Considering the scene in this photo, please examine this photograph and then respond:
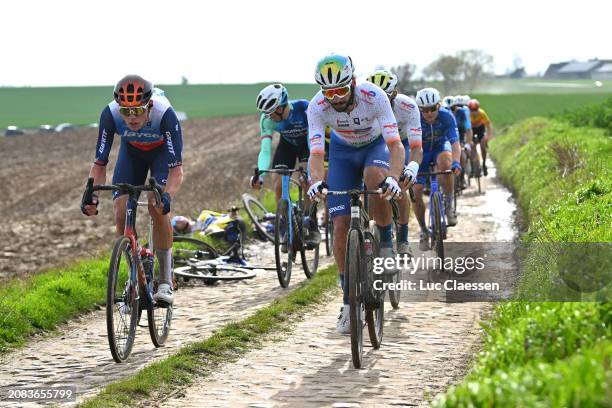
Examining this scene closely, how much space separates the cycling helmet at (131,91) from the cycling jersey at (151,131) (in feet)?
1.17

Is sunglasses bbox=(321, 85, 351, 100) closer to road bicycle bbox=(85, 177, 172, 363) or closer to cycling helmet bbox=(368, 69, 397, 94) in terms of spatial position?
road bicycle bbox=(85, 177, 172, 363)

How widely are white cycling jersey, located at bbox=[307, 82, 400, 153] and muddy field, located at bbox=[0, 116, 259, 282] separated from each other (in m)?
7.26

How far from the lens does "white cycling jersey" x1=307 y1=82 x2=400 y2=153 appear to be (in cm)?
891

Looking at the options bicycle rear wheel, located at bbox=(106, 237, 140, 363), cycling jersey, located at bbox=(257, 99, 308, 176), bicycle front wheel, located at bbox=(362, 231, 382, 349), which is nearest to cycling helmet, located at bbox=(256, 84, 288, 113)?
cycling jersey, located at bbox=(257, 99, 308, 176)

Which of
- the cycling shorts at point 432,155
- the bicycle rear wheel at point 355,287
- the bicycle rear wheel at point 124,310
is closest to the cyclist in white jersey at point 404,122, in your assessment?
the cycling shorts at point 432,155

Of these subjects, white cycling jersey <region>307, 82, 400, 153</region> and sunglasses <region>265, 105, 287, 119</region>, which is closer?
white cycling jersey <region>307, 82, 400, 153</region>

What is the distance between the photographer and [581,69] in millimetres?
178500

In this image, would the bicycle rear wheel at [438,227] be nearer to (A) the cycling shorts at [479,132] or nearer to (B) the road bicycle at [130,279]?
(B) the road bicycle at [130,279]

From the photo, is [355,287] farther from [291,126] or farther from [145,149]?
[291,126]

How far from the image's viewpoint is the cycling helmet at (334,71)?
8.54 meters

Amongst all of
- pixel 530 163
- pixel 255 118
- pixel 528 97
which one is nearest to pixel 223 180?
pixel 530 163

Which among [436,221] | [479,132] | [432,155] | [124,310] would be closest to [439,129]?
[432,155]

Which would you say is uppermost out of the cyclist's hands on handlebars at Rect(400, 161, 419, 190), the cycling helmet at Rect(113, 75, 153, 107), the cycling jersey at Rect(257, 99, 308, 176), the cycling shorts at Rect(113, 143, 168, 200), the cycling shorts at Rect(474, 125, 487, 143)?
the cycling helmet at Rect(113, 75, 153, 107)

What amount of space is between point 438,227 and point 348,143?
382 cm
